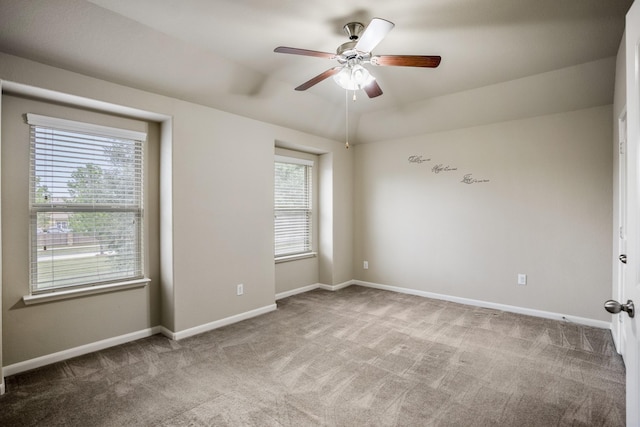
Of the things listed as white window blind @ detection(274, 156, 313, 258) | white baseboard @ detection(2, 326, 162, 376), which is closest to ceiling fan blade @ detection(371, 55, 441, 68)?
white window blind @ detection(274, 156, 313, 258)

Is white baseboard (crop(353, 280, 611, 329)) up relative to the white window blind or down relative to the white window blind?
down

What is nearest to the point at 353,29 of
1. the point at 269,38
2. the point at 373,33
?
the point at 373,33

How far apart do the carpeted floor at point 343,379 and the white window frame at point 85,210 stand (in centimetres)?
58

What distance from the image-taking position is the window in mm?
2723

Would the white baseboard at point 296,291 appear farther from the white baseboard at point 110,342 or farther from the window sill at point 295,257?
the white baseboard at point 110,342

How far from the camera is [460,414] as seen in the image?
207 centimetres

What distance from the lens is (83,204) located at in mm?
2947

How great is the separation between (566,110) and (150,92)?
170 inches

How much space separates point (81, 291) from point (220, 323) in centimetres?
133

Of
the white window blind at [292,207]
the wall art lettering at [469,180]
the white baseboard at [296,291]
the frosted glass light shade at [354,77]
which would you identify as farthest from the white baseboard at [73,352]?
the wall art lettering at [469,180]

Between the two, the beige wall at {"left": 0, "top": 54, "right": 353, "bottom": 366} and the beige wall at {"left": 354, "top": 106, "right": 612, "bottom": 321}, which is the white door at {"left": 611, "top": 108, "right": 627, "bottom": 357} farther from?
the beige wall at {"left": 0, "top": 54, "right": 353, "bottom": 366}

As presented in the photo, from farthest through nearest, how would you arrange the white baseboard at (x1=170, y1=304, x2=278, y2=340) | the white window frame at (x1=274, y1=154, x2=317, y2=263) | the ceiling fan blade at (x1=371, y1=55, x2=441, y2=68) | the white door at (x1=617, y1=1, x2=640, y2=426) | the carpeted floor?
the white window frame at (x1=274, y1=154, x2=317, y2=263) → the white baseboard at (x1=170, y1=304, x2=278, y2=340) → the ceiling fan blade at (x1=371, y1=55, x2=441, y2=68) → the carpeted floor → the white door at (x1=617, y1=1, x2=640, y2=426)

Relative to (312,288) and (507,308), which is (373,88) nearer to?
(507,308)

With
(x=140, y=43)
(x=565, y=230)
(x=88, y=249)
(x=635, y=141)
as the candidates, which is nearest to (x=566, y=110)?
(x=565, y=230)
